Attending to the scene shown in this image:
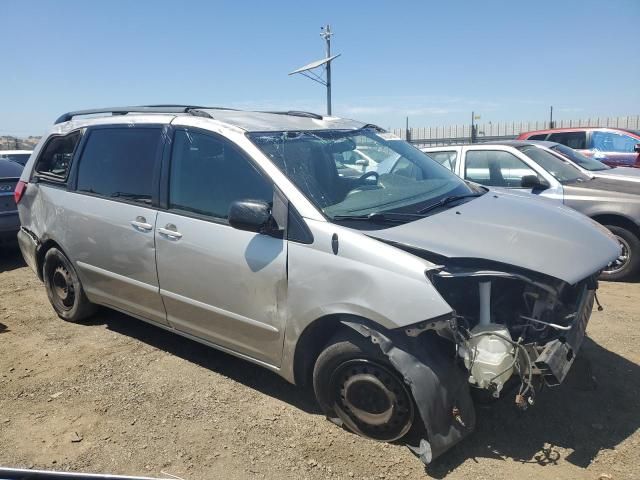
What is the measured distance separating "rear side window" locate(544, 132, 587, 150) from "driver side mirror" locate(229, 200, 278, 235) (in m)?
10.8

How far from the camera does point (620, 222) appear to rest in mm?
5730

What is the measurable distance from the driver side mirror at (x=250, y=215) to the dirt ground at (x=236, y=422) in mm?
1227

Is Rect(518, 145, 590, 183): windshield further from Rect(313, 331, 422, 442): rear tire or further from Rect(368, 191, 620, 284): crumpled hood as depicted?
Rect(313, 331, 422, 442): rear tire

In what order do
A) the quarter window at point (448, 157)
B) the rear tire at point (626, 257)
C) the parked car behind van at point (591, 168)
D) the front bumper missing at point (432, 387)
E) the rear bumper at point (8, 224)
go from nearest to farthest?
the front bumper missing at point (432, 387) → the rear tire at point (626, 257) → the parked car behind van at point (591, 168) → the rear bumper at point (8, 224) → the quarter window at point (448, 157)

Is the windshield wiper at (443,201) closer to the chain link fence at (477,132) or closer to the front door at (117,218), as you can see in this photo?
the front door at (117,218)

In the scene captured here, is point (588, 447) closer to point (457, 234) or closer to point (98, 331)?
point (457, 234)

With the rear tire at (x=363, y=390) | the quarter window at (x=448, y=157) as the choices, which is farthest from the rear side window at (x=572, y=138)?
the rear tire at (x=363, y=390)

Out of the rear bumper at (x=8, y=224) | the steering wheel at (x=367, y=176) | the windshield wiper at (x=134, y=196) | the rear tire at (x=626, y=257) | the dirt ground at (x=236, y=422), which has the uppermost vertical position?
the steering wheel at (x=367, y=176)

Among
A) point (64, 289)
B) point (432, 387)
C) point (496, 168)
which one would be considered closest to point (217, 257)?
point (432, 387)

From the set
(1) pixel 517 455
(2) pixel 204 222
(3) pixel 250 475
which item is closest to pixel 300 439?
(3) pixel 250 475

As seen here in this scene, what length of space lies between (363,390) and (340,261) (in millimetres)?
735

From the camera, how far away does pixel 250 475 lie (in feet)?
8.75

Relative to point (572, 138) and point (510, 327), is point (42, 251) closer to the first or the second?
point (510, 327)

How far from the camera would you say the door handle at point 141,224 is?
361 cm
